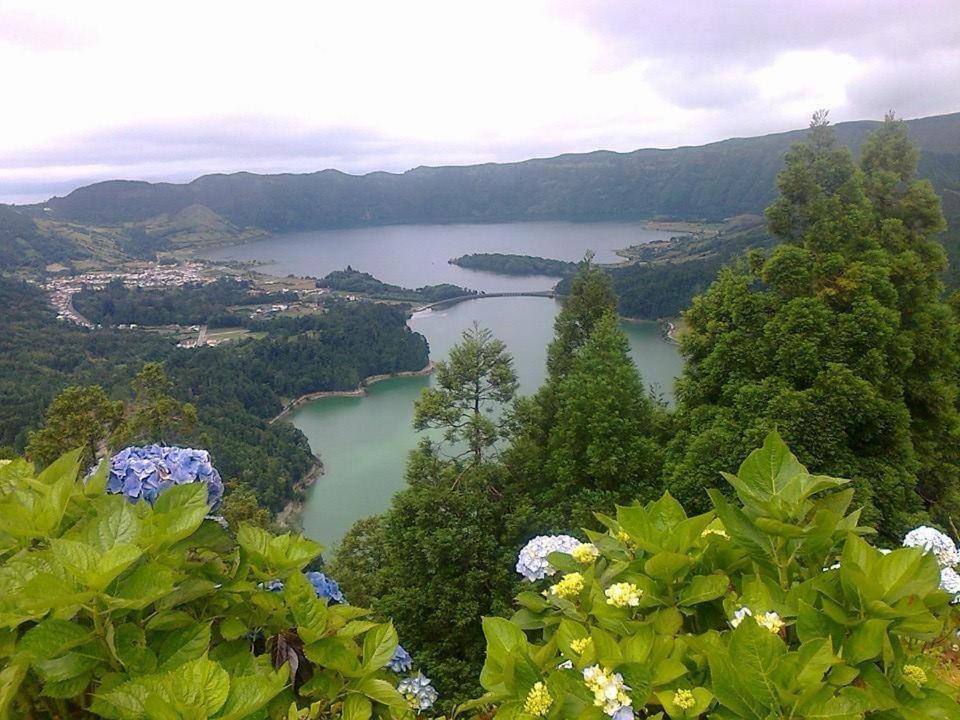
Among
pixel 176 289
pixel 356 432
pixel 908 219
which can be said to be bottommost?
pixel 356 432

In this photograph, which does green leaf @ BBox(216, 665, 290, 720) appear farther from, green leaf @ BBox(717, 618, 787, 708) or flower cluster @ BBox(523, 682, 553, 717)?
green leaf @ BBox(717, 618, 787, 708)

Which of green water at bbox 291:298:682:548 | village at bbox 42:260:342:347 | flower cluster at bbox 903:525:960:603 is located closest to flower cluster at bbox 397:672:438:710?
flower cluster at bbox 903:525:960:603

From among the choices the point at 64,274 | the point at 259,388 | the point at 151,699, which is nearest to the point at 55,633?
the point at 151,699

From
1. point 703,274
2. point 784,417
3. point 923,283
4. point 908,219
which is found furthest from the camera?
point 703,274

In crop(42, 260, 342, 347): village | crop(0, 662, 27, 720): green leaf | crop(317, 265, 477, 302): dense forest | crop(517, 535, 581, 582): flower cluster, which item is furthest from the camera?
crop(317, 265, 477, 302): dense forest

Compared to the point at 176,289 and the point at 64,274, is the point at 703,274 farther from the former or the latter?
the point at 64,274
